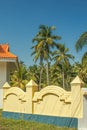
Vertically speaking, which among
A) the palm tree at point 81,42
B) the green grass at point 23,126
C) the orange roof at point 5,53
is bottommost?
the green grass at point 23,126

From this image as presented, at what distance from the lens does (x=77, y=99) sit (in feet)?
44.2

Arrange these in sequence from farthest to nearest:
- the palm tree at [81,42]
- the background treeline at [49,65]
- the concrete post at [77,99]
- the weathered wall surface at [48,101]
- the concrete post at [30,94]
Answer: the background treeline at [49,65], the palm tree at [81,42], the concrete post at [30,94], the weathered wall surface at [48,101], the concrete post at [77,99]

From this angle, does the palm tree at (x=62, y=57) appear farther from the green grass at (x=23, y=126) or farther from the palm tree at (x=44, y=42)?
the green grass at (x=23, y=126)

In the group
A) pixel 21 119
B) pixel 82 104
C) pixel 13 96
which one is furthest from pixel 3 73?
pixel 82 104

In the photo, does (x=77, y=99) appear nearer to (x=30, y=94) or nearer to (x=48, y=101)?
(x=48, y=101)

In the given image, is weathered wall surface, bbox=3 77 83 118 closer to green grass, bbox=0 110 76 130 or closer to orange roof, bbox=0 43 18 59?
green grass, bbox=0 110 76 130

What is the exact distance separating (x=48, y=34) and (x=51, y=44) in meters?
2.44

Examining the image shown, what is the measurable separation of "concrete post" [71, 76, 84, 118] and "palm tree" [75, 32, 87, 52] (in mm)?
9415

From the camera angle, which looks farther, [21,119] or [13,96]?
[13,96]

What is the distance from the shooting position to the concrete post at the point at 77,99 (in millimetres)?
13406

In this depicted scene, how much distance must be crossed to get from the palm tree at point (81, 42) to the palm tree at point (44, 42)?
23.8m

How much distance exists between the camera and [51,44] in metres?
50.5

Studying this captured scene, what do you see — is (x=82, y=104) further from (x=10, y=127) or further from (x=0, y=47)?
(x=0, y=47)

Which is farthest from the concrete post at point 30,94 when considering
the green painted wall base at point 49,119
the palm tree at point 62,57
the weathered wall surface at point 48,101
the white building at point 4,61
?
the palm tree at point 62,57
